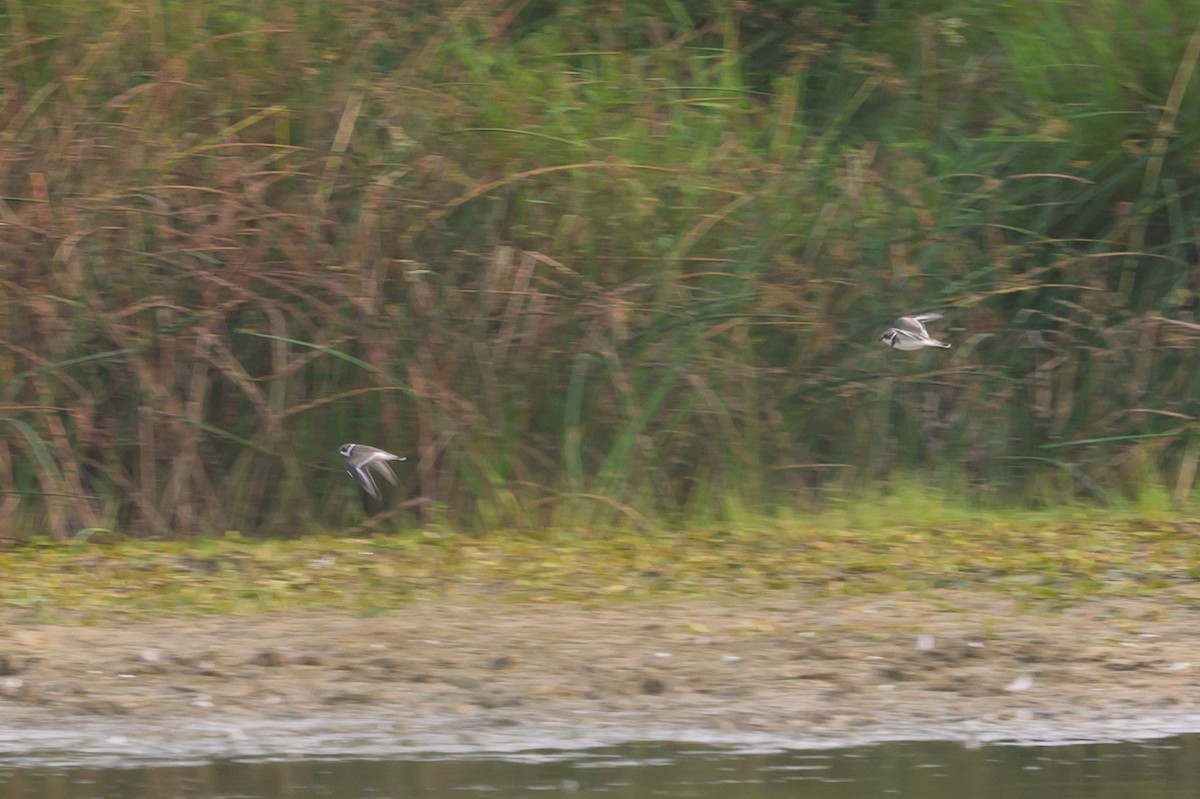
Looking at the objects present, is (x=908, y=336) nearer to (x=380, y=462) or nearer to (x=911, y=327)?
(x=911, y=327)

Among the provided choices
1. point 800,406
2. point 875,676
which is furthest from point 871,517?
point 875,676

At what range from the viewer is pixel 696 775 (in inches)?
162

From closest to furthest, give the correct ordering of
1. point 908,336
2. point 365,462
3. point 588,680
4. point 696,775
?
1. point 696,775
2. point 588,680
3. point 365,462
4. point 908,336

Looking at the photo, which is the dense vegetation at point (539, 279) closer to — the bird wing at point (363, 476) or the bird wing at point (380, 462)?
the bird wing at point (380, 462)

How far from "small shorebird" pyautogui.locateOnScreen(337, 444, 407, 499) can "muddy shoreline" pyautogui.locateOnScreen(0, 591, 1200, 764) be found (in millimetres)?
1179

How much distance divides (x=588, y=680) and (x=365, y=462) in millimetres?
2194

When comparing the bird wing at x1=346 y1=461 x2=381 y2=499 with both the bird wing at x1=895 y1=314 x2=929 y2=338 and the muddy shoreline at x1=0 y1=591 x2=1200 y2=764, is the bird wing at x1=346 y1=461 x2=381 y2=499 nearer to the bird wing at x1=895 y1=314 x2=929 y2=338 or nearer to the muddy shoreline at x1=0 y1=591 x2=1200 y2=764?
the muddy shoreline at x1=0 y1=591 x2=1200 y2=764

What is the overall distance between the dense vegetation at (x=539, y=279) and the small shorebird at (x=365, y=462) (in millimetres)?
284

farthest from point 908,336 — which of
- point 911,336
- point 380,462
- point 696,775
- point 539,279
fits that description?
point 696,775

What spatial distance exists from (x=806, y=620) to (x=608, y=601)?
0.71 m

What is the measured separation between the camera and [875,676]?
196 inches

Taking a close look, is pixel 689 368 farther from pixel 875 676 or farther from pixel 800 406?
pixel 875 676

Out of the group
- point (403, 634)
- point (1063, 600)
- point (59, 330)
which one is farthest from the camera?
point (59, 330)

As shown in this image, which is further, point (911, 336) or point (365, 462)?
point (911, 336)
